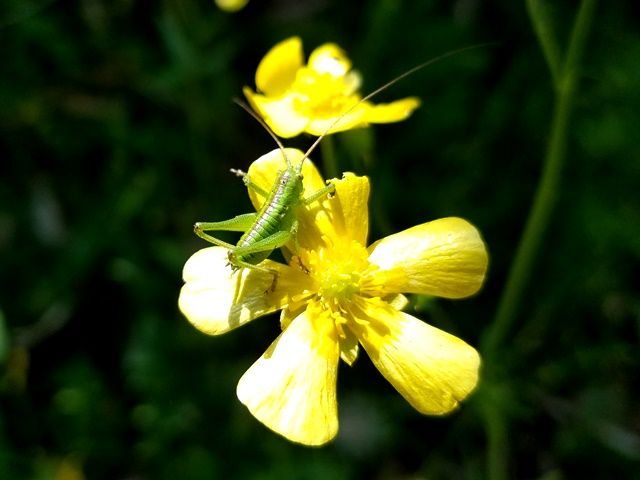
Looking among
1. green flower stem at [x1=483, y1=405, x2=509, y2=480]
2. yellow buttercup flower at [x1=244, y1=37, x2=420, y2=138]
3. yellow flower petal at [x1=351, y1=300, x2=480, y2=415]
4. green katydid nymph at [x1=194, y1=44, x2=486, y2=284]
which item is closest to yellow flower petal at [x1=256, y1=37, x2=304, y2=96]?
yellow buttercup flower at [x1=244, y1=37, x2=420, y2=138]

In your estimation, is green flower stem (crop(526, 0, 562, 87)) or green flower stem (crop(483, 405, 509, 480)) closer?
green flower stem (crop(526, 0, 562, 87))

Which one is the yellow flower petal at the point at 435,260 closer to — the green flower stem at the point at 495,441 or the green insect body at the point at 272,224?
the green insect body at the point at 272,224

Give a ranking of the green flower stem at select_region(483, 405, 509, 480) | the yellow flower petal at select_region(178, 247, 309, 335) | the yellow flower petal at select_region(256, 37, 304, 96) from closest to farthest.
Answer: the yellow flower petal at select_region(178, 247, 309, 335)
the yellow flower petal at select_region(256, 37, 304, 96)
the green flower stem at select_region(483, 405, 509, 480)

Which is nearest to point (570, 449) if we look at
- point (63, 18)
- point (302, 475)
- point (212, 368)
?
point (302, 475)

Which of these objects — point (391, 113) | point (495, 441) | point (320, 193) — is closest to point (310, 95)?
point (391, 113)

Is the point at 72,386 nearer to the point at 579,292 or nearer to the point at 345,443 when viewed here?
the point at 345,443

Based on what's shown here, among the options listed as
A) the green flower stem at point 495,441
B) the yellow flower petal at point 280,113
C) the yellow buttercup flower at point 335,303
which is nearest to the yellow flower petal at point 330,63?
the yellow flower petal at point 280,113

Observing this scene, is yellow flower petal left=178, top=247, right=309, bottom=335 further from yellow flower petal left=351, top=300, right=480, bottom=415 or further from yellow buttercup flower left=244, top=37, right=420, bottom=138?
yellow buttercup flower left=244, top=37, right=420, bottom=138
